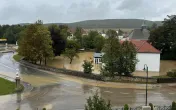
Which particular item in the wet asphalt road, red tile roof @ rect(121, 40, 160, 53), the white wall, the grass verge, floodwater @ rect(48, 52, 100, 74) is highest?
red tile roof @ rect(121, 40, 160, 53)

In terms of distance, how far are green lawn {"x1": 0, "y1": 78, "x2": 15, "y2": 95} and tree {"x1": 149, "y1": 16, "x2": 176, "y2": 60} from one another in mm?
47030

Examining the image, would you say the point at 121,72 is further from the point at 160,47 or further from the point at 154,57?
the point at 160,47

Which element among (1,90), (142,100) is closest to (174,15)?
(142,100)

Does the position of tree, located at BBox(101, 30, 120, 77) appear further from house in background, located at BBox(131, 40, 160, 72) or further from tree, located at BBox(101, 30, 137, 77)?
house in background, located at BBox(131, 40, 160, 72)

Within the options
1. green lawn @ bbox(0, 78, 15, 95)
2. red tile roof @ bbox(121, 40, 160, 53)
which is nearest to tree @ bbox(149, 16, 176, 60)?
red tile roof @ bbox(121, 40, 160, 53)

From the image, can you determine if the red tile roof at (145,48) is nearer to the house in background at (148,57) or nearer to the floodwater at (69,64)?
the house in background at (148,57)

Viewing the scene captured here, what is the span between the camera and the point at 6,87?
40.4 metres

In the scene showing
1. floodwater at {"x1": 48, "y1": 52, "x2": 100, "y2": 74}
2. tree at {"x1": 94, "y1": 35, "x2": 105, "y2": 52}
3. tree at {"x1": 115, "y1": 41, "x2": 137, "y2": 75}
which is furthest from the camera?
tree at {"x1": 94, "y1": 35, "x2": 105, "y2": 52}

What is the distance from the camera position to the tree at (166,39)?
7762cm

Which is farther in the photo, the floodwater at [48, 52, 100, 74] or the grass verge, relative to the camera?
the floodwater at [48, 52, 100, 74]

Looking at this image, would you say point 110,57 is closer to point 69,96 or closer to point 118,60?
point 118,60

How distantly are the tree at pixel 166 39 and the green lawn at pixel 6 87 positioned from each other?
1852 inches

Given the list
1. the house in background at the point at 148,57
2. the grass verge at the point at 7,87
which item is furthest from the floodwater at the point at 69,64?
the grass verge at the point at 7,87

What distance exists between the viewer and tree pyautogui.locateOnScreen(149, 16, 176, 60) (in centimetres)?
7762
